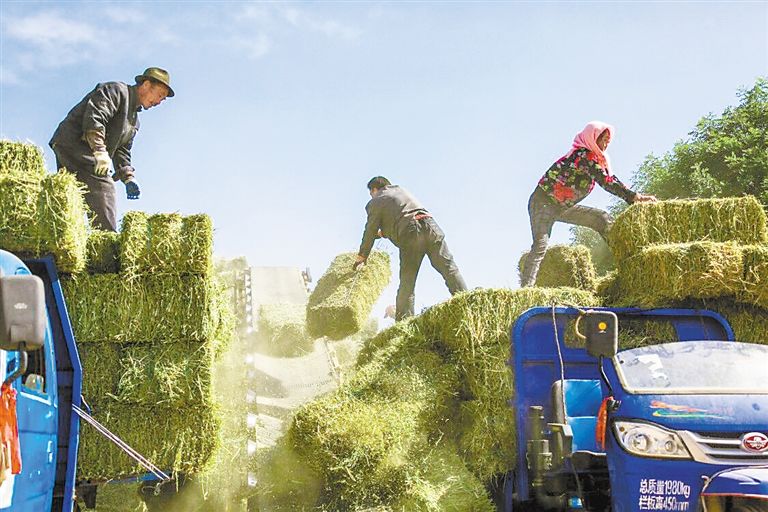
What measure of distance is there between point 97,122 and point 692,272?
586cm

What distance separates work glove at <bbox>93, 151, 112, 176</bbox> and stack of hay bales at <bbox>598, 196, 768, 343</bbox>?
5.15 m

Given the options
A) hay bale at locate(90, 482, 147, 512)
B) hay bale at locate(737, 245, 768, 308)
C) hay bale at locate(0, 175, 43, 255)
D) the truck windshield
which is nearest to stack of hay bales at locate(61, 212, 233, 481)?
hay bale at locate(0, 175, 43, 255)

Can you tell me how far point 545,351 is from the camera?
26.1ft

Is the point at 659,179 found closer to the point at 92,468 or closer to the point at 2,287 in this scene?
the point at 92,468

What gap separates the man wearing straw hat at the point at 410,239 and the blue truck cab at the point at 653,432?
157 inches

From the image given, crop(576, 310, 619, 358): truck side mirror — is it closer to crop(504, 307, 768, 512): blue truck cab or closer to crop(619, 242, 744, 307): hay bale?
crop(504, 307, 768, 512): blue truck cab

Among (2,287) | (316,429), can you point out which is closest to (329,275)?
(316,429)

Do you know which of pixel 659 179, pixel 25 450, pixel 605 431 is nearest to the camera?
pixel 25 450

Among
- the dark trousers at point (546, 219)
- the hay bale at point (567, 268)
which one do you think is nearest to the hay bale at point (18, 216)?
the dark trousers at point (546, 219)

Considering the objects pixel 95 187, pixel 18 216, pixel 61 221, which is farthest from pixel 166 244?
pixel 95 187

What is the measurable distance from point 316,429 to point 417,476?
95 centimetres

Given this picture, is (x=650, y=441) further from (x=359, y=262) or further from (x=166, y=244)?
(x=359, y=262)

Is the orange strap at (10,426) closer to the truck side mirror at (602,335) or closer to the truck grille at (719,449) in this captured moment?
the truck side mirror at (602,335)

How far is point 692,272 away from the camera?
27.1 feet
